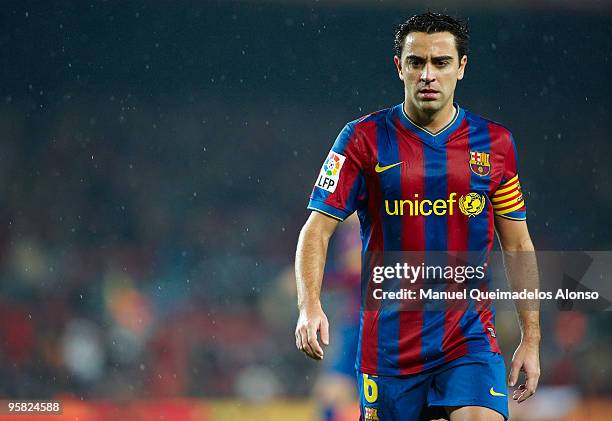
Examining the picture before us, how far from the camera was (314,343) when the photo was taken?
2.66 metres

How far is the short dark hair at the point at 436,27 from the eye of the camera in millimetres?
3074

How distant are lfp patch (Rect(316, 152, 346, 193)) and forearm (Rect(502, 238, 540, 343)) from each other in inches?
26.7

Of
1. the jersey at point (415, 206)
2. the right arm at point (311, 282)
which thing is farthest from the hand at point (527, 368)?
the right arm at point (311, 282)

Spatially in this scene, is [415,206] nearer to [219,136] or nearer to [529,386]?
[529,386]

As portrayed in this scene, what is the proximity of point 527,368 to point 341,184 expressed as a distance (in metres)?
0.87

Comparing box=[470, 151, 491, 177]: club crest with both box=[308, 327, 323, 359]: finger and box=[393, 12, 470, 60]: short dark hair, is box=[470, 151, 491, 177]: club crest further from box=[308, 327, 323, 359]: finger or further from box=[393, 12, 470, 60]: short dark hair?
box=[308, 327, 323, 359]: finger

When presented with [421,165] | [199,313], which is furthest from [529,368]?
[199,313]

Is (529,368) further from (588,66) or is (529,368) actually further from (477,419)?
(588,66)

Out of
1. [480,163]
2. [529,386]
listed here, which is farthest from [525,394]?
[480,163]

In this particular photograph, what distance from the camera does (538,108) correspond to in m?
9.91

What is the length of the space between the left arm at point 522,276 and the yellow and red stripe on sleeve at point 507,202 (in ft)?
0.07

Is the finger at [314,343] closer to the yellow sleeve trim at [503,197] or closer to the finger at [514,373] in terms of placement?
the finger at [514,373]

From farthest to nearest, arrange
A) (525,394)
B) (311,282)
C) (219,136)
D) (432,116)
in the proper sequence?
(219,136) < (432,116) < (525,394) < (311,282)

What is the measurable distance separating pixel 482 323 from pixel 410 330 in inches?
9.6
